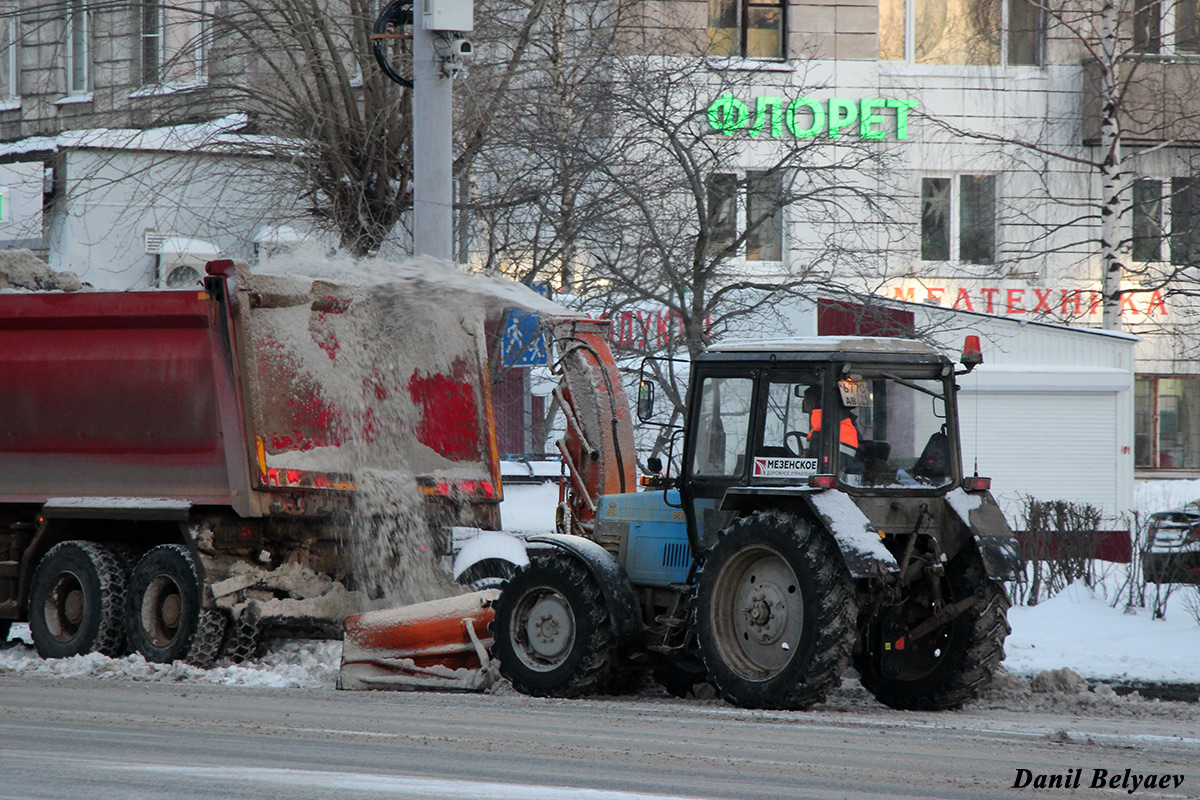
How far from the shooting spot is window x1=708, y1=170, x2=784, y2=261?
1455 cm

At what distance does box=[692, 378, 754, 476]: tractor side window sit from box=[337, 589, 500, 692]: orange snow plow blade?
1960mm

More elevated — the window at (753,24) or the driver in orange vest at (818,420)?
the window at (753,24)

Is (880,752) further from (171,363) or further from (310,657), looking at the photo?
(171,363)

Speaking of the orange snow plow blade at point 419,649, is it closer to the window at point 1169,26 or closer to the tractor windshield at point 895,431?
the tractor windshield at point 895,431

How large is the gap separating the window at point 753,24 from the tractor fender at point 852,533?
1635 centimetres

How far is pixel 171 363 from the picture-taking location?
10617 mm

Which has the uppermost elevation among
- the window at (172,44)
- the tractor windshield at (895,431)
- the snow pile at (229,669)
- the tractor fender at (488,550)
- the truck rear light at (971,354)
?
the window at (172,44)

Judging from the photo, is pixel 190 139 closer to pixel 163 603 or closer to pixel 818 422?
pixel 163 603

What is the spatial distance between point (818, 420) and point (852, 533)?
0.73 metres

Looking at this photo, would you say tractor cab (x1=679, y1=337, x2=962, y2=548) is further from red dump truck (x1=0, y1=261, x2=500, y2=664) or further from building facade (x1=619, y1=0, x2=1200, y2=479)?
building facade (x1=619, y1=0, x2=1200, y2=479)

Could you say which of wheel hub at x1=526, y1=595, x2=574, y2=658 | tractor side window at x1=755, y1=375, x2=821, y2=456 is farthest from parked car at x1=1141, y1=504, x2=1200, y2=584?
wheel hub at x1=526, y1=595, x2=574, y2=658

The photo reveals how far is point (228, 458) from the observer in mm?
10289

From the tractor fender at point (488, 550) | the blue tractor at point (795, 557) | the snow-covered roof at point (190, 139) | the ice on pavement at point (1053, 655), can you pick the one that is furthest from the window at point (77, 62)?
the blue tractor at point (795, 557)

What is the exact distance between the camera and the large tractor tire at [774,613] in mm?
7797
